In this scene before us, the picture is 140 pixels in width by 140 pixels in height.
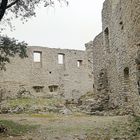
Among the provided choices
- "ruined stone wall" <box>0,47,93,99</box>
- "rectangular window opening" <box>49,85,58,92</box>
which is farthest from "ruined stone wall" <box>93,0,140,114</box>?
"rectangular window opening" <box>49,85,58,92</box>

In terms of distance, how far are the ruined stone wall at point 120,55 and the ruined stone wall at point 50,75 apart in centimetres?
1120

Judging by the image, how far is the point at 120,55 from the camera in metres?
19.4

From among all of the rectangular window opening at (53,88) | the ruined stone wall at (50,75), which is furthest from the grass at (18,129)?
the rectangular window opening at (53,88)

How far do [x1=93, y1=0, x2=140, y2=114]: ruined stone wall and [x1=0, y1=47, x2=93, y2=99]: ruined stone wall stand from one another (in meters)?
11.2

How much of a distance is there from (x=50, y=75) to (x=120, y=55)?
1641cm

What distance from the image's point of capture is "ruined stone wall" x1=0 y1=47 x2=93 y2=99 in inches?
1287

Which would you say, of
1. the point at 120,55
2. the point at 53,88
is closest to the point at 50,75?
the point at 53,88

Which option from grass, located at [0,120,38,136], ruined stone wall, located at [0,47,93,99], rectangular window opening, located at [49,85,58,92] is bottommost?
grass, located at [0,120,38,136]

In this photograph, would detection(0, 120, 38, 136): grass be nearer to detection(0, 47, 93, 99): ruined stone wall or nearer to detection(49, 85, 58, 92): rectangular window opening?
detection(0, 47, 93, 99): ruined stone wall

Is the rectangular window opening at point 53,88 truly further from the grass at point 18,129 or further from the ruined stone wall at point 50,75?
the grass at point 18,129

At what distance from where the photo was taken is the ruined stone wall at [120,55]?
16297 millimetres

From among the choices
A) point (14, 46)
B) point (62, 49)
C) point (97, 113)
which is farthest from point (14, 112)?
point (62, 49)

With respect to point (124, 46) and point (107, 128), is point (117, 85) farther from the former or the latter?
point (107, 128)

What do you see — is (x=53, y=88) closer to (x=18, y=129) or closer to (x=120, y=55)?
(x=120, y=55)
